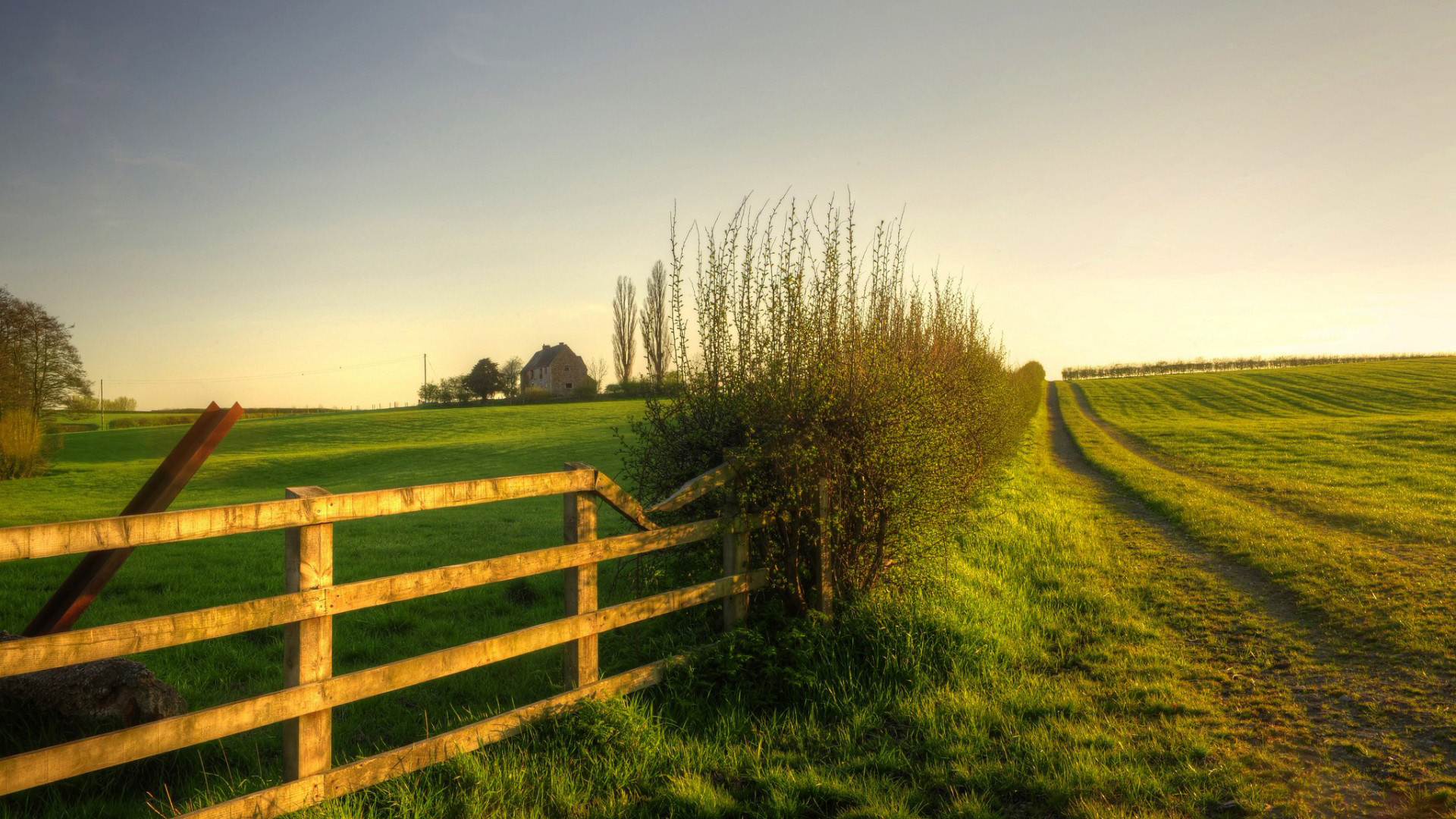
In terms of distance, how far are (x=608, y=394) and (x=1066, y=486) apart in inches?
2324

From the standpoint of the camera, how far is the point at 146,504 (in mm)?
3742

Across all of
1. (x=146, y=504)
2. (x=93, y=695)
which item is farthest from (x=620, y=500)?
(x=93, y=695)

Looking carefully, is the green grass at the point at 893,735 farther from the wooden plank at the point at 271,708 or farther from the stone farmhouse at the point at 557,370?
the stone farmhouse at the point at 557,370

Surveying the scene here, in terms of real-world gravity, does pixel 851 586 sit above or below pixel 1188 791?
above

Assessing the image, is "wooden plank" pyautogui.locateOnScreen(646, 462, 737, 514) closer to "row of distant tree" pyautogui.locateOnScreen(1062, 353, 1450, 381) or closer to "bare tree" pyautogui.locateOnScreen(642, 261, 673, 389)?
"bare tree" pyautogui.locateOnScreen(642, 261, 673, 389)

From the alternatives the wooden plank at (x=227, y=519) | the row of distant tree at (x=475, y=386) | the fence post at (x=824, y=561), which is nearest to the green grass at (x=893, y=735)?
the fence post at (x=824, y=561)

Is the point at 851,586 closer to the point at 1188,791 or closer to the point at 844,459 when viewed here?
the point at 844,459

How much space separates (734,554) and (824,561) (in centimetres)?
72

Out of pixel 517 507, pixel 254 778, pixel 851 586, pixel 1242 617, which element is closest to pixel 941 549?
pixel 851 586

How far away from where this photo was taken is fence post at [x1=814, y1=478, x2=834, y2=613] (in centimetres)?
572

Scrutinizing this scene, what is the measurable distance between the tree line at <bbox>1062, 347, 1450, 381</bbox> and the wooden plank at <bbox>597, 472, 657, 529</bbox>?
95.2 m

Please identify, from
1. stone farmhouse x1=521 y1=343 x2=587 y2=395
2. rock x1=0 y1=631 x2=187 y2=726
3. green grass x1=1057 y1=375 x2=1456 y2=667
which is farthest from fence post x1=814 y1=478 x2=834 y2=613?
stone farmhouse x1=521 y1=343 x2=587 y2=395

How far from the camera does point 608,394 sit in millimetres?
73000

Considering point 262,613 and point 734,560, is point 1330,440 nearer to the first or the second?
point 734,560
